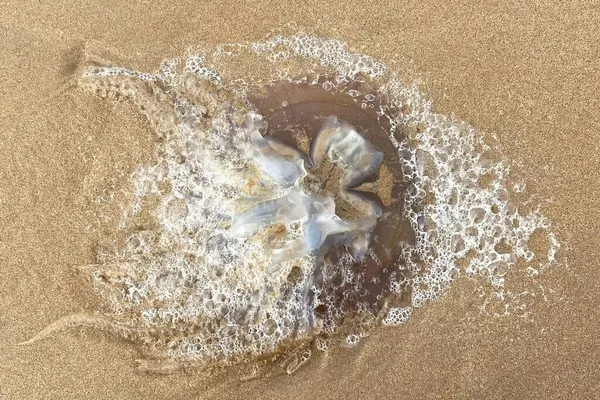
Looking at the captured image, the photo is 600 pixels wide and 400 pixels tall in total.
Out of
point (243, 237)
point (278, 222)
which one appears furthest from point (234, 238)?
point (278, 222)

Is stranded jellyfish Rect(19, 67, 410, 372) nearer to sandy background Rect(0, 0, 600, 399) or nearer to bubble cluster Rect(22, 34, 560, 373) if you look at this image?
bubble cluster Rect(22, 34, 560, 373)

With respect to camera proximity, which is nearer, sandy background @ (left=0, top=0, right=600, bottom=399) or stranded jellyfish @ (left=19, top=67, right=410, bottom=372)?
sandy background @ (left=0, top=0, right=600, bottom=399)

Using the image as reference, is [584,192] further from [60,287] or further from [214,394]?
[60,287]

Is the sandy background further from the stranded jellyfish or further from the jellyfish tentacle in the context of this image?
the jellyfish tentacle

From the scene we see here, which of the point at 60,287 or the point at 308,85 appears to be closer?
the point at 60,287

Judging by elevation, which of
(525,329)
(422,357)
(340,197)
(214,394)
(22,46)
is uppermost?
(22,46)

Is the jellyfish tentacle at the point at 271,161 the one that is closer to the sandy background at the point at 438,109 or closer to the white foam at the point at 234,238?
the white foam at the point at 234,238

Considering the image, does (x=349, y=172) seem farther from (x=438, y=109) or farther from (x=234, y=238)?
(x=234, y=238)

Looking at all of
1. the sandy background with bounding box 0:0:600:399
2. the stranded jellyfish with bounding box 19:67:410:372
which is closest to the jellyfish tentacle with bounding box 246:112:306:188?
the stranded jellyfish with bounding box 19:67:410:372

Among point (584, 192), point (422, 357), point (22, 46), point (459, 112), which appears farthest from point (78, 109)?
point (584, 192)
